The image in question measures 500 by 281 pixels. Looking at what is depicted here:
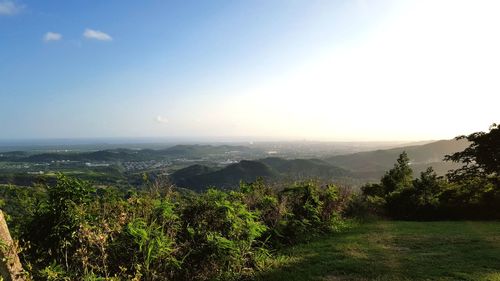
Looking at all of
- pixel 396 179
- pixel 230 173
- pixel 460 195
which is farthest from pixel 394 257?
pixel 230 173

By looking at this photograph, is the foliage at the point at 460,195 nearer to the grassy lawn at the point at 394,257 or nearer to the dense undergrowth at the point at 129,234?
the grassy lawn at the point at 394,257

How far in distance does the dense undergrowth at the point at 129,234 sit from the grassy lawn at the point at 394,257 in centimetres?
86

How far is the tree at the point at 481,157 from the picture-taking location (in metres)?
17.0

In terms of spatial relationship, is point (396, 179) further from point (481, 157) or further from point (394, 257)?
point (394, 257)

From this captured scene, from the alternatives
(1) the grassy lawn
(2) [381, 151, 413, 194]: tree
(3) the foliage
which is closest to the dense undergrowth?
(1) the grassy lawn

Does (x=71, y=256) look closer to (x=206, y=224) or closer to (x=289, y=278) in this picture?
(x=206, y=224)

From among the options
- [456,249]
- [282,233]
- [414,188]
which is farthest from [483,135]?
[282,233]

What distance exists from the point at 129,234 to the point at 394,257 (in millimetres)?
5962

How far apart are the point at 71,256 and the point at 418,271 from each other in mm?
6348

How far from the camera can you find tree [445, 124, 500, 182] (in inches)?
671

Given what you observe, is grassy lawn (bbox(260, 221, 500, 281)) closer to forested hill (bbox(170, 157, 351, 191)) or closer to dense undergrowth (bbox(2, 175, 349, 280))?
dense undergrowth (bbox(2, 175, 349, 280))

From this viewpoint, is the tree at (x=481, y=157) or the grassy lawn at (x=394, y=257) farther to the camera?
the tree at (x=481, y=157)

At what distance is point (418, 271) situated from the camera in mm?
6949

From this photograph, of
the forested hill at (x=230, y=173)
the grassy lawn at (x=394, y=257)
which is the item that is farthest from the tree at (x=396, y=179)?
the forested hill at (x=230, y=173)
